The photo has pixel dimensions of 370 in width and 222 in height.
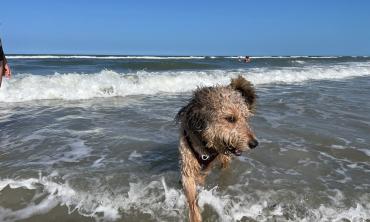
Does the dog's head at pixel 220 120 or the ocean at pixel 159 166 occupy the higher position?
the dog's head at pixel 220 120

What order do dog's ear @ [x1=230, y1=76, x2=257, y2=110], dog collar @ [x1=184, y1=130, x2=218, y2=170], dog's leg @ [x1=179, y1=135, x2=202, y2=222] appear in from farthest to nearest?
dog's ear @ [x1=230, y1=76, x2=257, y2=110]
dog collar @ [x1=184, y1=130, x2=218, y2=170]
dog's leg @ [x1=179, y1=135, x2=202, y2=222]

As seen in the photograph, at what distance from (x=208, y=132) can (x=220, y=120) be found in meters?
0.17

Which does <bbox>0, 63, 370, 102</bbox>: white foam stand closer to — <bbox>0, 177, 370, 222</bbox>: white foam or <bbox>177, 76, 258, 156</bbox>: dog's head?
<bbox>0, 177, 370, 222</bbox>: white foam

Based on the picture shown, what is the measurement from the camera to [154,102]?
36.9 ft

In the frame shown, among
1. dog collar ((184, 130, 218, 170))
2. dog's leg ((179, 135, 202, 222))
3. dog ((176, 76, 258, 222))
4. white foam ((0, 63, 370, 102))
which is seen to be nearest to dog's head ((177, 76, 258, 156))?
dog ((176, 76, 258, 222))

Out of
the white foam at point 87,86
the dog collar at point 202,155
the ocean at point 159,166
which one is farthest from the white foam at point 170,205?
the white foam at point 87,86

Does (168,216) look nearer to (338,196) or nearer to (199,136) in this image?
(199,136)

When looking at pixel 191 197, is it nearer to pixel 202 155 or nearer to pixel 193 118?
pixel 202 155

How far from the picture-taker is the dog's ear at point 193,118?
168 inches

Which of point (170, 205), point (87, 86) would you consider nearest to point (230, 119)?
point (170, 205)

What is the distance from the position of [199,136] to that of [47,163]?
2.45 metres

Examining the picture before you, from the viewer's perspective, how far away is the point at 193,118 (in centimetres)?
437

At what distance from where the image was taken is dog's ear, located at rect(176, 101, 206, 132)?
168 inches

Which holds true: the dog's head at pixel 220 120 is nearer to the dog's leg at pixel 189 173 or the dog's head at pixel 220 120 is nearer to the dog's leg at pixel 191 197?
the dog's leg at pixel 189 173
